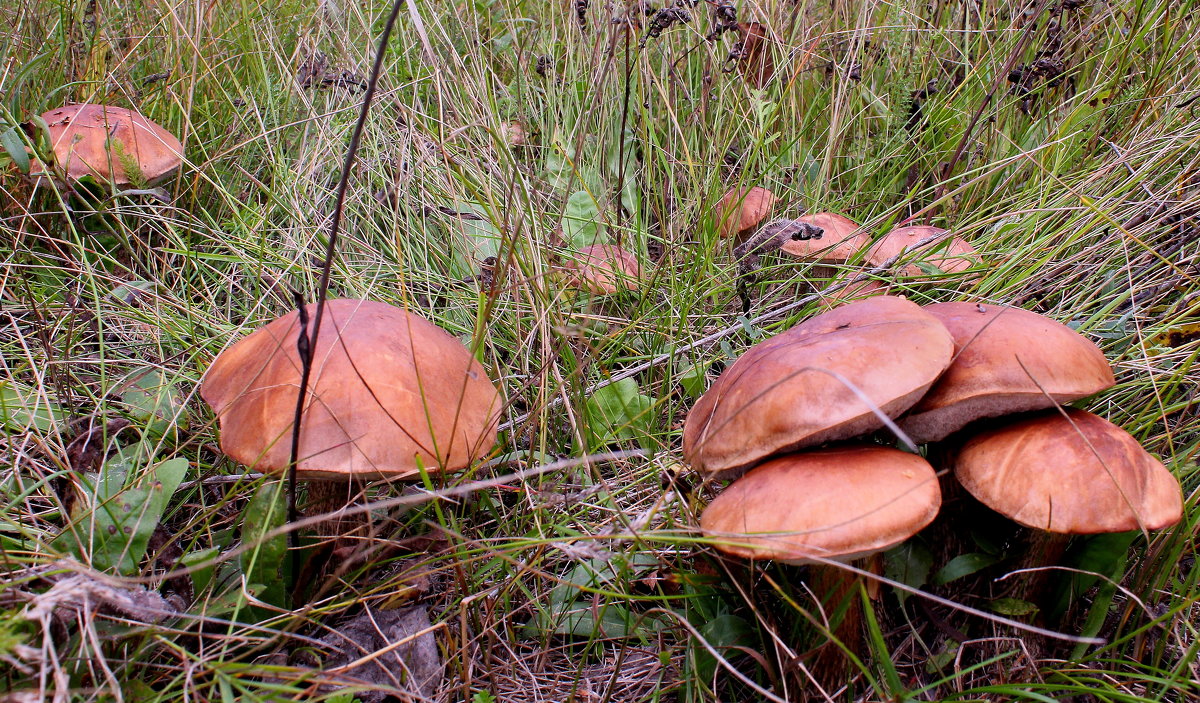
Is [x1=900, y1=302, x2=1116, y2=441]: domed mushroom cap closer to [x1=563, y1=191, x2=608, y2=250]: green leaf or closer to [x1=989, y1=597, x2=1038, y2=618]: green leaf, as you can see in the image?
[x1=989, y1=597, x2=1038, y2=618]: green leaf

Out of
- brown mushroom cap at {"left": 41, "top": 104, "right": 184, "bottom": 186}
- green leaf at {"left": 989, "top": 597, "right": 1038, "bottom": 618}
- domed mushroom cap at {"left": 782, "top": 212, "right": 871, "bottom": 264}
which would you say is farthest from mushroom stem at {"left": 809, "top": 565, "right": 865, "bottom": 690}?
brown mushroom cap at {"left": 41, "top": 104, "right": 184, "bottom": 186}

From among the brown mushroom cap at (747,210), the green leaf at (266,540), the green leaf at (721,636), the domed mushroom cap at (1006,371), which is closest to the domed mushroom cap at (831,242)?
the brown mushroom cap at (747,210)

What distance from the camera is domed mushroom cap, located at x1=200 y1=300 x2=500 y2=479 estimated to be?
4.16 ft

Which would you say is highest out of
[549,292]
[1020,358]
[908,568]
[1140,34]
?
[1140,34]

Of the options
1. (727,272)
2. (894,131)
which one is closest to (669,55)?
(894,131)

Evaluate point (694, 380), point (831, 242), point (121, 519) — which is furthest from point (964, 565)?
point (121, 519)

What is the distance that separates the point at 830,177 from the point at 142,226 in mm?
2385

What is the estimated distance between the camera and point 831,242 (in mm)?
2352

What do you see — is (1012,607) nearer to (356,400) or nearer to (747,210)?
(356,400)

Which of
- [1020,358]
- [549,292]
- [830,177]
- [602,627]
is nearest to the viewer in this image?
[1020,358]

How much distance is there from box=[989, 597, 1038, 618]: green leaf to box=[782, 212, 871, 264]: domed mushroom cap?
3.86 feet

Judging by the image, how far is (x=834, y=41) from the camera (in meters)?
3.21

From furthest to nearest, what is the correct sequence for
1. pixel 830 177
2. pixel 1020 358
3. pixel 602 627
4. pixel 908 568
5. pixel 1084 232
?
1. pixel 830 177
2. pixel 1084 232
3. pixel 602 627
4. pixel 908 568
5. pixel 1020 358

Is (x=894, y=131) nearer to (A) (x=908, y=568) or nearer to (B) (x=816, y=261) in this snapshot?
(B) (x=816, y=261)
